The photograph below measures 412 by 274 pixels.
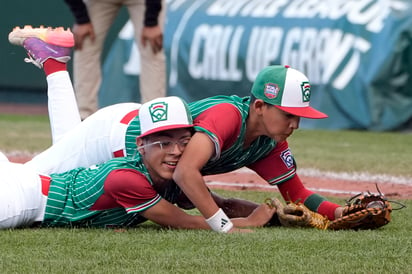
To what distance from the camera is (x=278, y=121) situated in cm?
489

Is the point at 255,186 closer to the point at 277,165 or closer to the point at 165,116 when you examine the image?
the point at 277,165

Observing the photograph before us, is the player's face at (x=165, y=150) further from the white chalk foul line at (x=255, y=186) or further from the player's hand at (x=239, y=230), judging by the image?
the white chalk foul line at (x=255, y=186)

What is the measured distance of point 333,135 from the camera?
11289mm

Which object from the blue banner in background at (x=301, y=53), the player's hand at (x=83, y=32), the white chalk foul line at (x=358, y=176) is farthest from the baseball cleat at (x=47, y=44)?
the blue banner in background at (x=301, y=53)

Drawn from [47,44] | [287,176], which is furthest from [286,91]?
[47,44]

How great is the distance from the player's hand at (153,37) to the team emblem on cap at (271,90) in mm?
4396

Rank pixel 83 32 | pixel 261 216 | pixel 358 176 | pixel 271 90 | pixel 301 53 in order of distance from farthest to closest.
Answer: pixel 301 53, pixel 83 32, pixel 358 176, pixel 261 216, pixel 271 90

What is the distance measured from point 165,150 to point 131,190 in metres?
0.24

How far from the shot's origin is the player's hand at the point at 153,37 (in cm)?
916

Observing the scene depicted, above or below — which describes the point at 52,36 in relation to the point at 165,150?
above

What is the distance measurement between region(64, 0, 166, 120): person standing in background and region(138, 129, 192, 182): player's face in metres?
4.46

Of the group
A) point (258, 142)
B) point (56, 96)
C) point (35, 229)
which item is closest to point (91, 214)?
point (35, 229)

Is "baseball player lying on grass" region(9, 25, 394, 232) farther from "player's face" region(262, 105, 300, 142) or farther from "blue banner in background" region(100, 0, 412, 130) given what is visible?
"blue banner in background" region(100, 0, 412, 130)

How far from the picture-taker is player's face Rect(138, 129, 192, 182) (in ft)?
15.4
